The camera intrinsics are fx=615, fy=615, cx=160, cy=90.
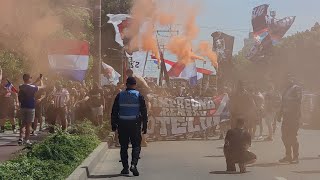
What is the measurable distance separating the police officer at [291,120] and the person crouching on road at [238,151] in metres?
1.76

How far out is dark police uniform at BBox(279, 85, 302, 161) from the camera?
12.7 meters

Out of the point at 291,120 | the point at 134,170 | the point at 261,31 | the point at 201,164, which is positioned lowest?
the point at 201,164

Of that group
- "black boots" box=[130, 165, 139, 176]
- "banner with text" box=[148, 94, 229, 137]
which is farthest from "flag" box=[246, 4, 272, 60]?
"black boots" box=[130, 165, 139, 176]

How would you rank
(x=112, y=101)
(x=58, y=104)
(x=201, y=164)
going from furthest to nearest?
1. (x=112, y=101)
2. (x=58, y=104)
3. (x=201, y=164)

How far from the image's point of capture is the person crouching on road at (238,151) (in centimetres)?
1110

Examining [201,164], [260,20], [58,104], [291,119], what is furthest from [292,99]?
[260,20]

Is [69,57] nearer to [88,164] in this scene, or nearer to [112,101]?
[112,101]

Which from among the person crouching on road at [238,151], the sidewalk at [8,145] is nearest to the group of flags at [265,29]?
the sidewalk at [8,145]

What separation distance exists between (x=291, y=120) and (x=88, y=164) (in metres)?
4.47

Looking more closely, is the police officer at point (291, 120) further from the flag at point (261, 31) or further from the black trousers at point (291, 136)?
the flag at point (261, 31)

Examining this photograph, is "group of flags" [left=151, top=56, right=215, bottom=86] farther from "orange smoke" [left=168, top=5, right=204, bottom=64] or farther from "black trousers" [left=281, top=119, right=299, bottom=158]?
"black trousers" [left=281, top=119, right=299, bottom=158]

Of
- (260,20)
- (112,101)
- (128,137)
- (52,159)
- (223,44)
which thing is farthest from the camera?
(260,20)

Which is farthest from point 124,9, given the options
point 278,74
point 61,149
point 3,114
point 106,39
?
point 278,74

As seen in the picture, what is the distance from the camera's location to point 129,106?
35.5ft
